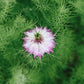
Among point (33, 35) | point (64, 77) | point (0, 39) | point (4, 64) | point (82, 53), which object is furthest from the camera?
point (64, 77)

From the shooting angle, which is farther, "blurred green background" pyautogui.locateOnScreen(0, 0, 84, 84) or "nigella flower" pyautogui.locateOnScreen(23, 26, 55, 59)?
"blurred green background" pyautogui.locateOnScreen(0, 0, 84, 84)

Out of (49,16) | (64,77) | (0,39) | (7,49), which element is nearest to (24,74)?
(7,49)

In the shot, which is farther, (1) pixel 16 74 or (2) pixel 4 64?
(2) pixel 4 64

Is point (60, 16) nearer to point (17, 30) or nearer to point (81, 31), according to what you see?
point (17, 30)

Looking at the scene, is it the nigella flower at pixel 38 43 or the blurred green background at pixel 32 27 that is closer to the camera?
the nigella flower at pixel 38 43

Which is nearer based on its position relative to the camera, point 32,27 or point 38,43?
point 38,43

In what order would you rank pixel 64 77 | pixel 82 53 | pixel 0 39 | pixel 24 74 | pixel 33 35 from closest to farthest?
pixel 33 35
pixel 0 39
pixel 24 74
pixel 82 53
pixel 64 77

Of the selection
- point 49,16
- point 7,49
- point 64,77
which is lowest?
point 64,77

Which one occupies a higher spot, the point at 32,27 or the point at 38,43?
the point at 32,27
